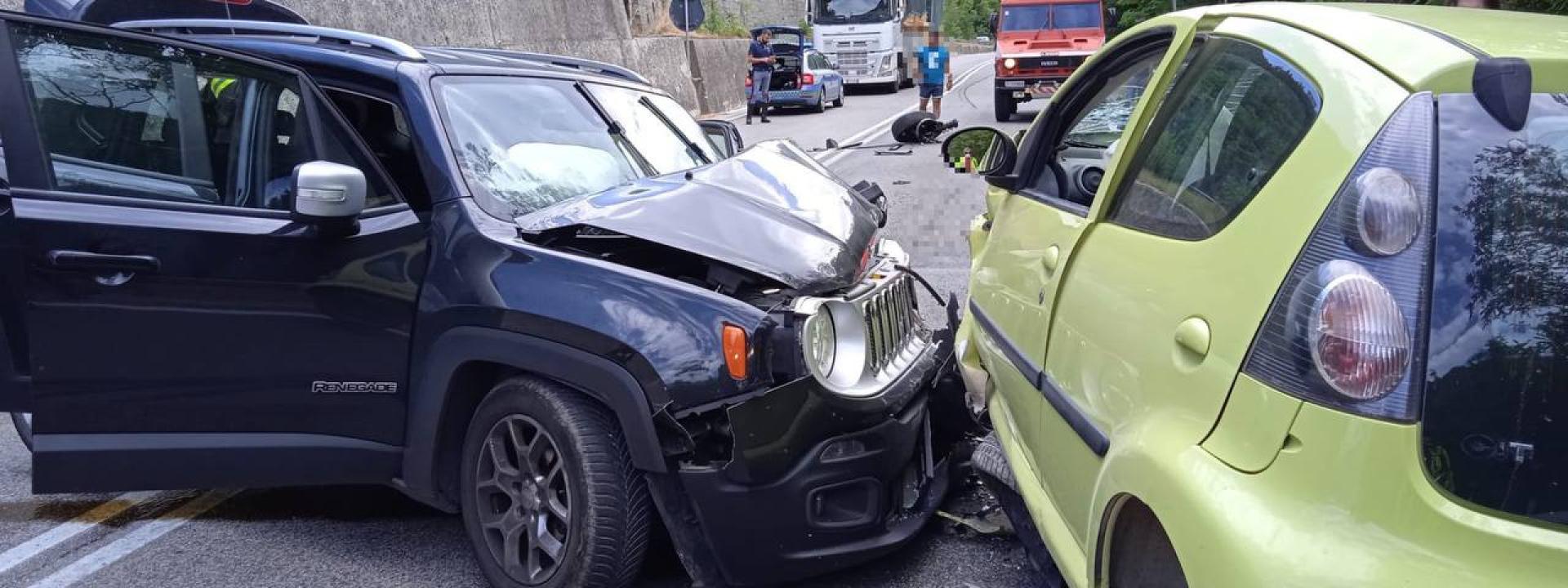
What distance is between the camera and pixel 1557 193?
1799 millimetres

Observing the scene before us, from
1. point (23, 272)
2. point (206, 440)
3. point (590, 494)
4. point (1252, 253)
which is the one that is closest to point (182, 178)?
point (23, 272)

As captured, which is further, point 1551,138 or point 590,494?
point 590,494

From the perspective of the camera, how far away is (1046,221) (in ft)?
11.5

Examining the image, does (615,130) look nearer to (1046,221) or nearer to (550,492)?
(550,492)

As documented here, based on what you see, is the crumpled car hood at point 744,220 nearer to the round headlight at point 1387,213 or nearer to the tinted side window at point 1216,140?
the tinted side window at point 1216,140

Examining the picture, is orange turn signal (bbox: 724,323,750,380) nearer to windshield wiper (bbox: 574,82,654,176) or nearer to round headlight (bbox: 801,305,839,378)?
round headlight (bbox: 801,305,839,378)

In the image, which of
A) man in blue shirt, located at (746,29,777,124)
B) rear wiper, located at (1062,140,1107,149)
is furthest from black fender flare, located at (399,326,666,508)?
man in blue shirt, located at (746,29,777,124)

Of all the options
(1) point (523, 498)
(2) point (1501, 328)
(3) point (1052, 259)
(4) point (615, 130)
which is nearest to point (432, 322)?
(1) point (523, 498)

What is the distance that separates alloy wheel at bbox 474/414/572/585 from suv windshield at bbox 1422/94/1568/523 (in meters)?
2.21

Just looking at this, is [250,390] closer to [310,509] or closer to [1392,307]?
[310,509]

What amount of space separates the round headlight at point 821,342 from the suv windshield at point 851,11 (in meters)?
28.5

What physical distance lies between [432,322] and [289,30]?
1.59m

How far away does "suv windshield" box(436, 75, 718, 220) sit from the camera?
149 inches

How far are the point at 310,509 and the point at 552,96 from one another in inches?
69.2
